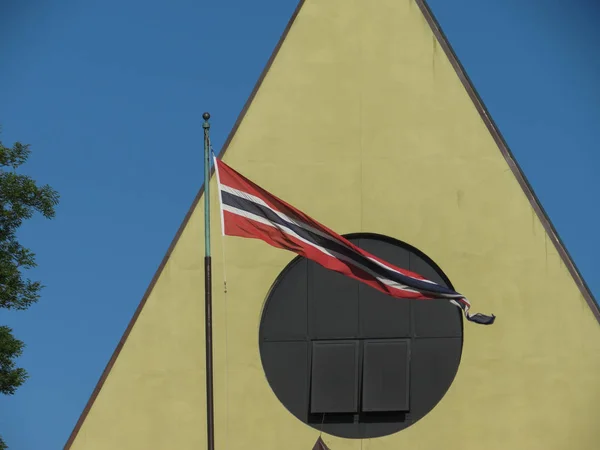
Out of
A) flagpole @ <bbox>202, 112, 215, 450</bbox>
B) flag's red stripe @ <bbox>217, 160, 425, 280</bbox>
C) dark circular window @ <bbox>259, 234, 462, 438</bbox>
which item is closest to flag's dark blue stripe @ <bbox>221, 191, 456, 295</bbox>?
flag's red stripe @ <bbox>217, 160, 425, 280</bbox>

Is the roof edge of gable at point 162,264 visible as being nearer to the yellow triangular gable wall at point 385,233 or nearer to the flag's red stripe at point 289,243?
the yellow triangular gable wall at point 385,233

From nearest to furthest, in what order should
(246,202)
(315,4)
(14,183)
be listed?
(246,202), (14,183), (315,4)

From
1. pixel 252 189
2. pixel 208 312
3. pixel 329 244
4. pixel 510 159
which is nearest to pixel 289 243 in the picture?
pixel 329 244

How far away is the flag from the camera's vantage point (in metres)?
22.5

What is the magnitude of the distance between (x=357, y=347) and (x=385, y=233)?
2.43 metres

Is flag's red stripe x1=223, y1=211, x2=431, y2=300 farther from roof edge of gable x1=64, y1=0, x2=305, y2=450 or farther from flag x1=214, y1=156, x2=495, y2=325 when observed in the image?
roof edge of gable x1=64, y1=0, x2=305, y2=450

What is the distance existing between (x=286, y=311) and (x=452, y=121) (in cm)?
527

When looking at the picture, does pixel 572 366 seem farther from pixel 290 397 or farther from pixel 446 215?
pixel 290 397

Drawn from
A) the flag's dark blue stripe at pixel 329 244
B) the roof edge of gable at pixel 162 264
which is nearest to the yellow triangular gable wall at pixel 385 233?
the roof edge of gable at pixel 162 264

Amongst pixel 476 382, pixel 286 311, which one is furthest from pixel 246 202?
pixel 476 382

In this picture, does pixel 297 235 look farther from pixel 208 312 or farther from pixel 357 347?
pixel 357 347

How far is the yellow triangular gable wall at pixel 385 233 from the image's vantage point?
2708cm

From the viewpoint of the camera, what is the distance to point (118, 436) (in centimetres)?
2705

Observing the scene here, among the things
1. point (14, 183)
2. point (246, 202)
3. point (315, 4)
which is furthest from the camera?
point (315, 4)
